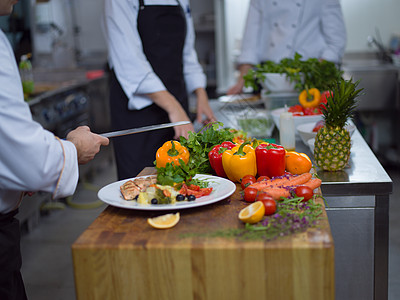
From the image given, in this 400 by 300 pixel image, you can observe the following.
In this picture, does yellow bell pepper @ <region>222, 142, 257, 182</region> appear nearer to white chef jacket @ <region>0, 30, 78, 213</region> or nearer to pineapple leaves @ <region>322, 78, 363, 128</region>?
pineapple leaves @ <region>322, 78, 363, 128</region>

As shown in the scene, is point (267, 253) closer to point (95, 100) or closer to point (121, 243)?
point (121, 243)

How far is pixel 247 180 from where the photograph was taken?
5.54 ft

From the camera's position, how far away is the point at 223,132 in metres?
2.01

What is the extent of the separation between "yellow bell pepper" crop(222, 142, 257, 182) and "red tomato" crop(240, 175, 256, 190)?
0.04 metres

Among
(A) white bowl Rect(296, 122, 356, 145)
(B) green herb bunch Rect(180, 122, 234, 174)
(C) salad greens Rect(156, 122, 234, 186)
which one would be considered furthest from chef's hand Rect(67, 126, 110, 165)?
(A) white bowl Rect(296, 122, 356, 145)

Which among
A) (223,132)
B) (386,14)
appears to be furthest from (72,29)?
(223,132)

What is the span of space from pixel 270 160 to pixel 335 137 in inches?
12.2

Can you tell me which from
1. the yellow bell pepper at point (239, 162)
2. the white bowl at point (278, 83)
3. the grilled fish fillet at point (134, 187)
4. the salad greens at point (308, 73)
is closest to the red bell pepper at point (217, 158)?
the yellow bell pepper at point (239, 162)

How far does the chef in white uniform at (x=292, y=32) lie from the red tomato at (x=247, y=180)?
190cm

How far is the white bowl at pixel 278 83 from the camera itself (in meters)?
3.00

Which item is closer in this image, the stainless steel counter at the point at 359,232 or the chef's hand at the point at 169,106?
the stainless steel counter at the point at 359,232

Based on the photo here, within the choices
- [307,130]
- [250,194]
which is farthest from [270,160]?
[307,130]

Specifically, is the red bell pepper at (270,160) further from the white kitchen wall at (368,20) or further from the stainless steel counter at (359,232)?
the white kitchen wall at (368,20)

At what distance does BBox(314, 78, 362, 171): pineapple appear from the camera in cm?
187
